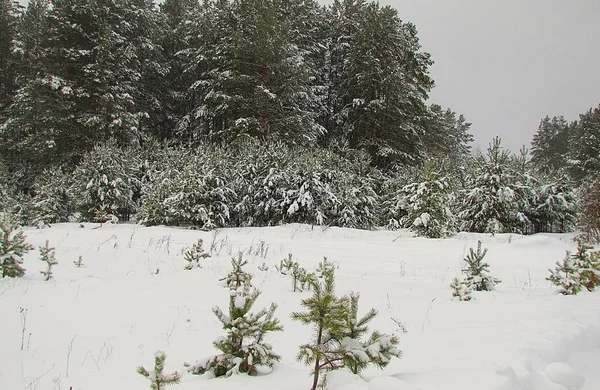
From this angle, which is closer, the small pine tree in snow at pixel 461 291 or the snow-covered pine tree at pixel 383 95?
the small pine tree in snow at pixel 461 291

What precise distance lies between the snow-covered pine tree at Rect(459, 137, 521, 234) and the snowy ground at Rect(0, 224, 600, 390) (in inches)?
259

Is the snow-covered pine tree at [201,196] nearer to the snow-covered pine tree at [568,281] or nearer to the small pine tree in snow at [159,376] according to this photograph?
the snow-covered pine tree at [568,281]

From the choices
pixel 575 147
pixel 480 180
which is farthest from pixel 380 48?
pixel 575 147

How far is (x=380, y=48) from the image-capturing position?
856 inches

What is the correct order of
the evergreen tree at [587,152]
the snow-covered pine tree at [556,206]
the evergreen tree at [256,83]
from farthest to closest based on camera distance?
the evergreen tree at [587,152] < the evergreen tree at [256,83] < the snow-covered pine tree at [556,206]

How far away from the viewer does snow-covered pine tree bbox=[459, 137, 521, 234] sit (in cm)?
1286

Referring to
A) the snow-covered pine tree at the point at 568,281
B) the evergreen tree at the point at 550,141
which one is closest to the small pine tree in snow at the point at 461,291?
the snow-covered pine tree at the point at 568,281

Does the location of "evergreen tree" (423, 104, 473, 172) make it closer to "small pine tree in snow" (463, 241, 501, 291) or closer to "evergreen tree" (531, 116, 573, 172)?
"small pine tree in snow" (463, 241, 501, 291)

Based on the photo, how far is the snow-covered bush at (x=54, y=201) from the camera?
11.9 meters

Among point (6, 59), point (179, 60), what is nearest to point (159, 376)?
point (179, 60)

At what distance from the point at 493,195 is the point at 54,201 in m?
15.8

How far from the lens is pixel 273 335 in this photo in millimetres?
3240

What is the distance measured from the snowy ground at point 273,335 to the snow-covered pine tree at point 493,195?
6.58m

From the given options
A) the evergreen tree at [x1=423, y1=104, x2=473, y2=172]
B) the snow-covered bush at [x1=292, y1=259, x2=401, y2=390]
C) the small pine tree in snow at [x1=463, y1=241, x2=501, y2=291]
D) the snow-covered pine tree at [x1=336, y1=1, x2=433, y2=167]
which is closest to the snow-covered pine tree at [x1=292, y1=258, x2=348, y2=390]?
the snow-covered bush at [x1=292, y1=259, x2=401, y2=390]
